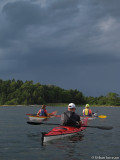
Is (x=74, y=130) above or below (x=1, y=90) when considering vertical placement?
below

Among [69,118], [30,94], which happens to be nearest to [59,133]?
[69,118]

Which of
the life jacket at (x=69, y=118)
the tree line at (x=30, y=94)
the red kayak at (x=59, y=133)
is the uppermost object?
the tree line at (x=30, y=94)

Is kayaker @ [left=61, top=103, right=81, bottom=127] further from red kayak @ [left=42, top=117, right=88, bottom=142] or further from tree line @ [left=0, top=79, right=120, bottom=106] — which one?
tree line @ [left=0, top=79, right=120, bottom=106]

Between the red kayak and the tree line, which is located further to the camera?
the tree line

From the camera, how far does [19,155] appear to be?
1247 centimetres

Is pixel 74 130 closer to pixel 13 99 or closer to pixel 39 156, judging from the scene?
pixel 39 156

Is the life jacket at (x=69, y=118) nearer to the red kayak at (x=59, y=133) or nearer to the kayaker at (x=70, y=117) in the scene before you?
the kayaker at (x=70, y=117)

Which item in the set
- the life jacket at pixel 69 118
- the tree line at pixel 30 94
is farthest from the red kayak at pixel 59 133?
the tree line at pixel 30 94

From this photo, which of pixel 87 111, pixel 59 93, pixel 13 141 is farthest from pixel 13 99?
pixel 13 141

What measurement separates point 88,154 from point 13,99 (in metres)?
161

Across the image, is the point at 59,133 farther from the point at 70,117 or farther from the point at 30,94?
the point at 30,94

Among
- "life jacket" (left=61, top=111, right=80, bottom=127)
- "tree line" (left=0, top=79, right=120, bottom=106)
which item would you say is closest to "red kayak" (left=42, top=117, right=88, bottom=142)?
"life jacket" (left=61, top=111, right=80, bottom=127)

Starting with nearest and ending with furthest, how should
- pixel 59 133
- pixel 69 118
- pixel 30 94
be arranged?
pixel 59 133 < pixel 69 118 < pixel 30 94

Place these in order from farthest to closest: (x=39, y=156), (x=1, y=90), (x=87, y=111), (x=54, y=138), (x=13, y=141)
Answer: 1. (x=1, y=90)
2. (x=87, y=111)
3. (x=13, y=141)
4. (x=54, y=138)
5. (x=39, y=156)
